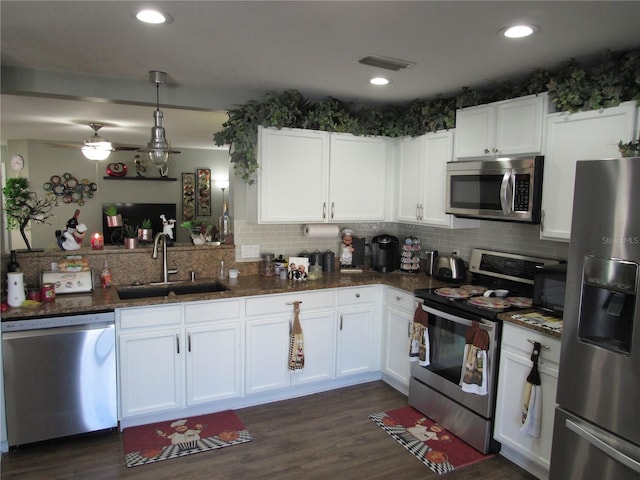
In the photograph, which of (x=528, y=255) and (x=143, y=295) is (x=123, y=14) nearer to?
(x=143, y=295)

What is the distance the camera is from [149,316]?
3.03m

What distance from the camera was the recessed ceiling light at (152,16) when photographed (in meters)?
2.05

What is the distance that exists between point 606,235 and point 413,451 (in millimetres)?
1772

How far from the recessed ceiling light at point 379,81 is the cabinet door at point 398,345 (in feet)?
5.78

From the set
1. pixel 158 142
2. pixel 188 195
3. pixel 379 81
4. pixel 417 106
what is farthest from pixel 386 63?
pixel 188 195

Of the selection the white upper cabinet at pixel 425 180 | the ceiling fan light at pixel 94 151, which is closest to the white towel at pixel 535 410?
the white upper cabinet at pixel 425 180

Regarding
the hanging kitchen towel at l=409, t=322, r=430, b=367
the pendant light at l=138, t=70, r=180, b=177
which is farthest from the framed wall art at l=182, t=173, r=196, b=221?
the hanging kitchen towel at l=409, t=322, r=430, b=367

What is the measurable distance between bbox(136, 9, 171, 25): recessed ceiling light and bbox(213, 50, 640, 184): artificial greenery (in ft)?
4.48

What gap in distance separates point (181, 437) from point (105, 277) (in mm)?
1305

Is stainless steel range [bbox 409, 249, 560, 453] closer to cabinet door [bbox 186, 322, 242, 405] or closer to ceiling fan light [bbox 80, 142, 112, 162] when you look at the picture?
cabinet door [bbox 186, 322, 242, 405]

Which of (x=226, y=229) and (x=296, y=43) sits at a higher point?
(x=296, y=43)

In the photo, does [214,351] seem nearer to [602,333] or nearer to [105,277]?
[105,277]

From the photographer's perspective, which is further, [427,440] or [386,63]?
[427,440]

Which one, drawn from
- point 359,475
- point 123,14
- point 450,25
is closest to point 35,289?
point 123,14
